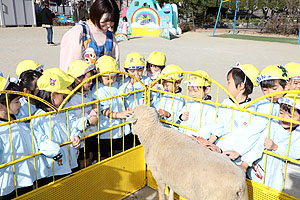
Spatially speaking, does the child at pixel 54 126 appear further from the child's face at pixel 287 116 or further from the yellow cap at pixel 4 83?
the child's face at pixel 287 116

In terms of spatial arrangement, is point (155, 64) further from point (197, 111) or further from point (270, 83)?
point (270, 83)

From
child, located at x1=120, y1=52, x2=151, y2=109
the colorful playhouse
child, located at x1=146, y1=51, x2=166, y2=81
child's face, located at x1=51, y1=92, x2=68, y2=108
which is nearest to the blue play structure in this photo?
the colorful playhouse

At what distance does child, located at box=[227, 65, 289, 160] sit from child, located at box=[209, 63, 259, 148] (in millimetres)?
112

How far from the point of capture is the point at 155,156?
2244 mm

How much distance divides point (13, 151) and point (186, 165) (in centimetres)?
137

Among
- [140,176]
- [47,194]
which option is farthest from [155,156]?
[140,176]

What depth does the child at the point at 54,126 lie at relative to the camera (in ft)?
8.08

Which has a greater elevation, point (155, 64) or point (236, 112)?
point (155, 64)

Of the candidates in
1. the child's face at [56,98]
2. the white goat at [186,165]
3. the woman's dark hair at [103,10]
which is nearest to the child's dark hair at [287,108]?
the white goat at [186,165]

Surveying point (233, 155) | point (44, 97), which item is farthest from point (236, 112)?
point (44, 97)

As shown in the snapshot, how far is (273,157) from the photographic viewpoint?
8.40 ft

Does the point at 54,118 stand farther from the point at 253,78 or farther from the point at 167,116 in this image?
the point at 253,78

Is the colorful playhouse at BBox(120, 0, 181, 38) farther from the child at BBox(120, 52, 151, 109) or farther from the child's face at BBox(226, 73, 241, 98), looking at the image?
the child's face at BBox(226, 73, 241, 98)

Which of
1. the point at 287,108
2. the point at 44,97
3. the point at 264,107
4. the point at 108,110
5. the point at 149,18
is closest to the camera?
the point at 287,108
